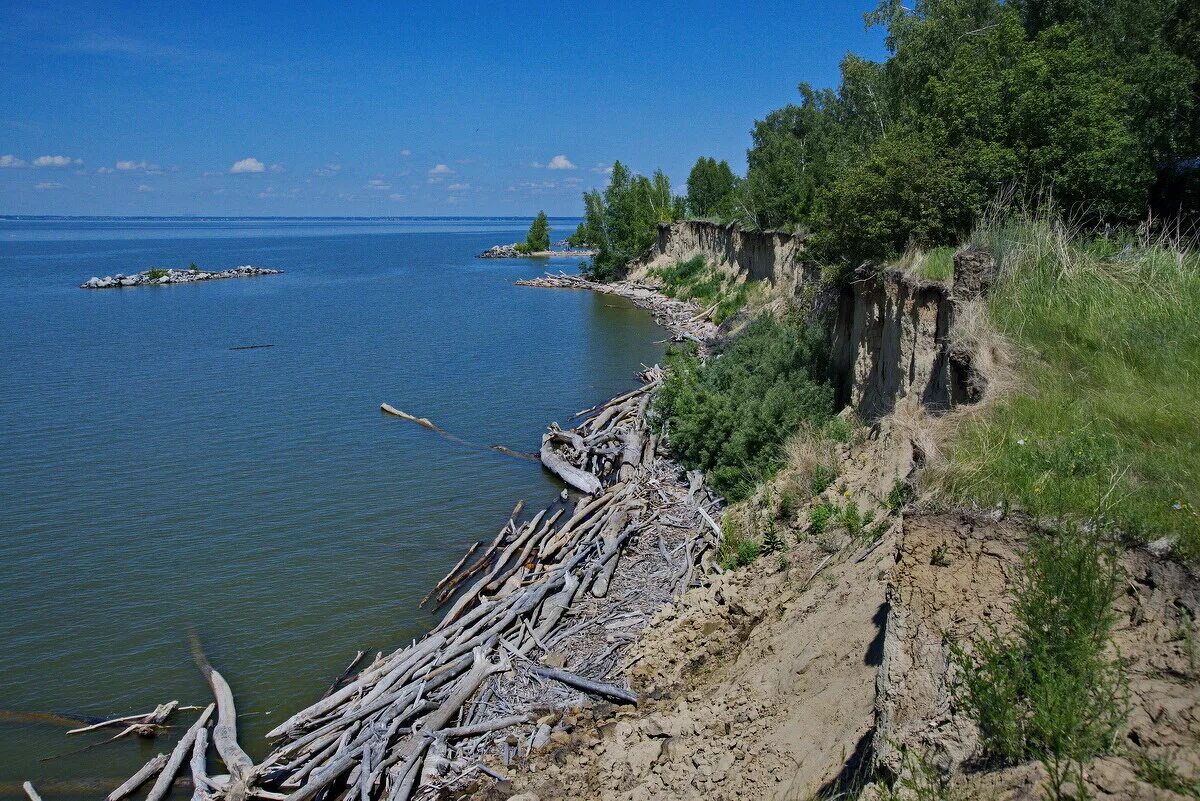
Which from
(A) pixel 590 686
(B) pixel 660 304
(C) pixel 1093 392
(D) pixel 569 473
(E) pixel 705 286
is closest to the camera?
(C) pixel 1093 392

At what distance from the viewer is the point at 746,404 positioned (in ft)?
56.6

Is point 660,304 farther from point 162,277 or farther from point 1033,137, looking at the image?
point 162,277

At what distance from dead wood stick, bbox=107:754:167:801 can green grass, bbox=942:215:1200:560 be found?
10029 mm

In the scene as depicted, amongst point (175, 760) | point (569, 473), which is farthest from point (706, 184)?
point (175, 760)

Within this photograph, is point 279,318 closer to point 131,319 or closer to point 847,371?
point 131,319

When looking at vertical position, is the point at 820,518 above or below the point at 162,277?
below

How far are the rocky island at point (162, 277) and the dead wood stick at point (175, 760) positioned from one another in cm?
7163

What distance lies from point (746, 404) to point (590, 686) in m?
8.35

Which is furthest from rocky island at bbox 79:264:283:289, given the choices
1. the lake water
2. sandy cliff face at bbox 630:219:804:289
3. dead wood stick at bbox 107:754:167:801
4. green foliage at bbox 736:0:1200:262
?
dead wood stick at bbox 107:754:167:801

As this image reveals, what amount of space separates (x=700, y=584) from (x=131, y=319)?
48.9 m

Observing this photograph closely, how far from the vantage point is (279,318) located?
165 feet

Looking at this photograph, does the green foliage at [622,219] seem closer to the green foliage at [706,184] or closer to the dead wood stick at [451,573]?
the green foliage at [706,184]

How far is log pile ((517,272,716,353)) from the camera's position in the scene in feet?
131

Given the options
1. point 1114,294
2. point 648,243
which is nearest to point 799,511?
point 1114,294
